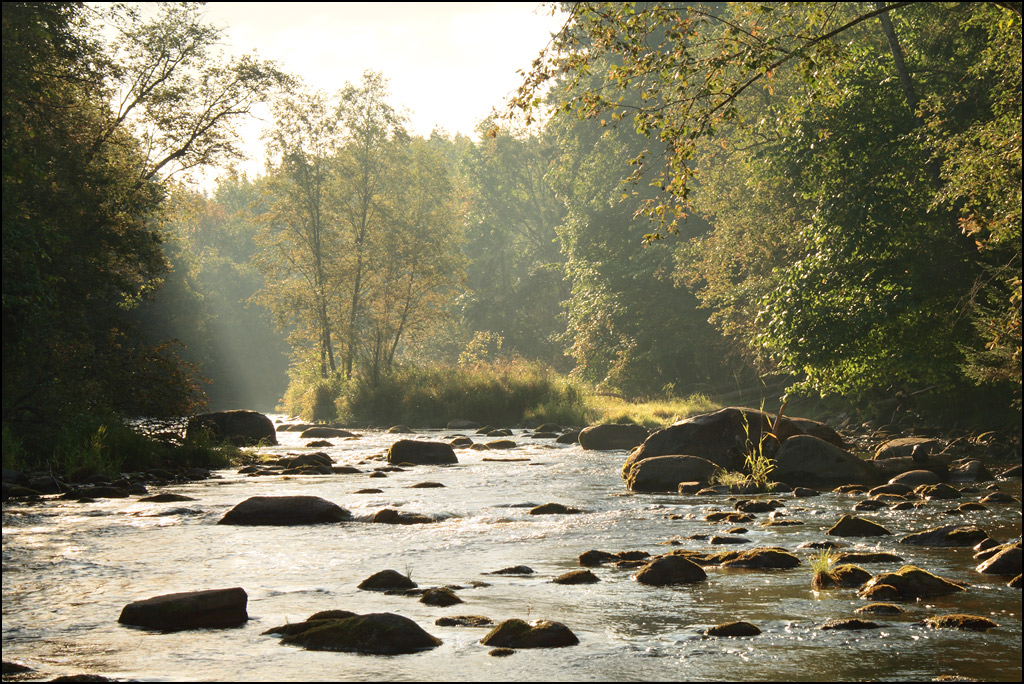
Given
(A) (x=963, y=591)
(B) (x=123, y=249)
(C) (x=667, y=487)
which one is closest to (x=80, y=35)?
(B) (x=123, y=249)

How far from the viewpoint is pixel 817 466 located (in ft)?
54.0

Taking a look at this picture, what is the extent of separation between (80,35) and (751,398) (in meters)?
24.3

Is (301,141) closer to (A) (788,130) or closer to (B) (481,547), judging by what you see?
(A) (788,130)

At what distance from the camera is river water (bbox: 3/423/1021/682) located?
6234 millimetres

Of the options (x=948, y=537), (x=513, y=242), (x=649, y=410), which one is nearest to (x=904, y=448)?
(x=948, y=537)

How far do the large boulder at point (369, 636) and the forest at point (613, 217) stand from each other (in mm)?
3797

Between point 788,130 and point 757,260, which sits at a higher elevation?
point 788,130

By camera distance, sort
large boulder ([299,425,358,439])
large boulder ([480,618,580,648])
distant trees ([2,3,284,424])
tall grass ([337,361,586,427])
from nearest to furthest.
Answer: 1. large boulder ([480,618,580,648])
2. distant trees ([2,3,284,424])
3. large boulder ([299,425,358,439])
4. tall grass ([337,361,586,427])

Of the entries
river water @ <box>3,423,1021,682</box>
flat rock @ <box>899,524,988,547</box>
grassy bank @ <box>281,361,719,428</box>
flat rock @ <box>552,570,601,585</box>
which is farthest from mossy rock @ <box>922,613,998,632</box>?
grassy bank @ <box>281,361,719,428</box>

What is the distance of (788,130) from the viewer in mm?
22094

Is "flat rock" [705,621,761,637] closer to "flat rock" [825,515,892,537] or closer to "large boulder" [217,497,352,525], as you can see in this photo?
"flat rock" [825,515,892,537]

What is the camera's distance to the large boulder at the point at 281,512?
13.1m

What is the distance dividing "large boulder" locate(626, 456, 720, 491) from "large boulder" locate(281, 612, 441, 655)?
32.3 feet

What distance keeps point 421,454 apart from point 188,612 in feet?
49.4
